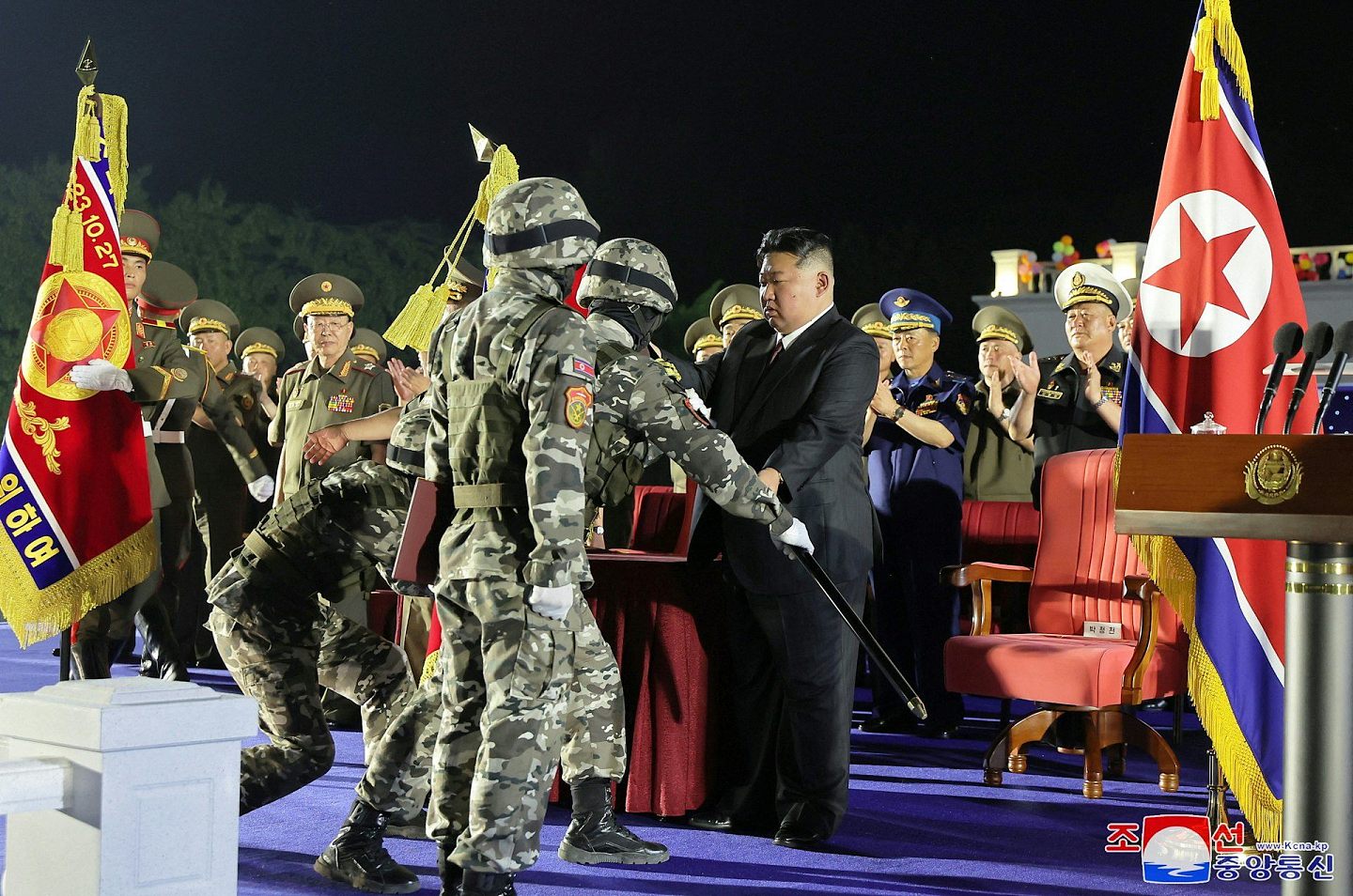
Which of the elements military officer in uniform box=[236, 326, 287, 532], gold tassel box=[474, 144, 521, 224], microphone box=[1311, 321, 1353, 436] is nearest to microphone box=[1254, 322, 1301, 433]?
microphone box=[1311, 321, 1353, 436]

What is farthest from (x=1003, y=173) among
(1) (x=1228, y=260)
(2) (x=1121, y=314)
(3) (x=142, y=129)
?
(1) (x=1228, y=260)

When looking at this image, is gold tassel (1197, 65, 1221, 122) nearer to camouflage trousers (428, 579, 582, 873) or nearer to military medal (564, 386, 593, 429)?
military medal (564, 386, 593, 429)

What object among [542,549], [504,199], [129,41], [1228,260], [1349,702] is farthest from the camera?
[129,41]

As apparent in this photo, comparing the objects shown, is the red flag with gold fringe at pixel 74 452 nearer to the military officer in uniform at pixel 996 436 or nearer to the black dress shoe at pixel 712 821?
the black dress shoe at pixel 712 821

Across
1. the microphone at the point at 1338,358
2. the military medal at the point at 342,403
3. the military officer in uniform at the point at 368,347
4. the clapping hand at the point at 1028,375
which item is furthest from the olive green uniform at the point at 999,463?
the microphone at the point at 1338,358

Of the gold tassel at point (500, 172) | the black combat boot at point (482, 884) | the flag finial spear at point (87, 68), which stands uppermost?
the flag finial spear at point (87, 68)

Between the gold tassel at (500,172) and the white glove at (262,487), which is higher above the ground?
the gold tassel at (500,172)

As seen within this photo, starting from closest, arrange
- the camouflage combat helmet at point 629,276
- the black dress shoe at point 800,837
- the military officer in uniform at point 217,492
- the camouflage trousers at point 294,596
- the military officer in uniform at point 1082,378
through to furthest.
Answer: the camouflage trousers at point 294,596
the camouflage combat helmet at point 629,276
the black dress shoe at point 800,837
the military officer in uniform at point 1082,378
the military officer in uniform at point 217,492

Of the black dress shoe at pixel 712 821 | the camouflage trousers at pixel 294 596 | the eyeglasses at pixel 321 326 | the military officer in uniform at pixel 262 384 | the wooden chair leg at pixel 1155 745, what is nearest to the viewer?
the camouflage trousers at pixel 294 596

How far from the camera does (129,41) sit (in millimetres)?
22172

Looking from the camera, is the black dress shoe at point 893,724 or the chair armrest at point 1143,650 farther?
the black dress shoe at point 893,724

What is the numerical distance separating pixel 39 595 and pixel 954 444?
338 centimetres

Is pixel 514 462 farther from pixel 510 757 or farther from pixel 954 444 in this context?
pixel 954 444

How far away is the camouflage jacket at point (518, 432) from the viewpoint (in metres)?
2.89
